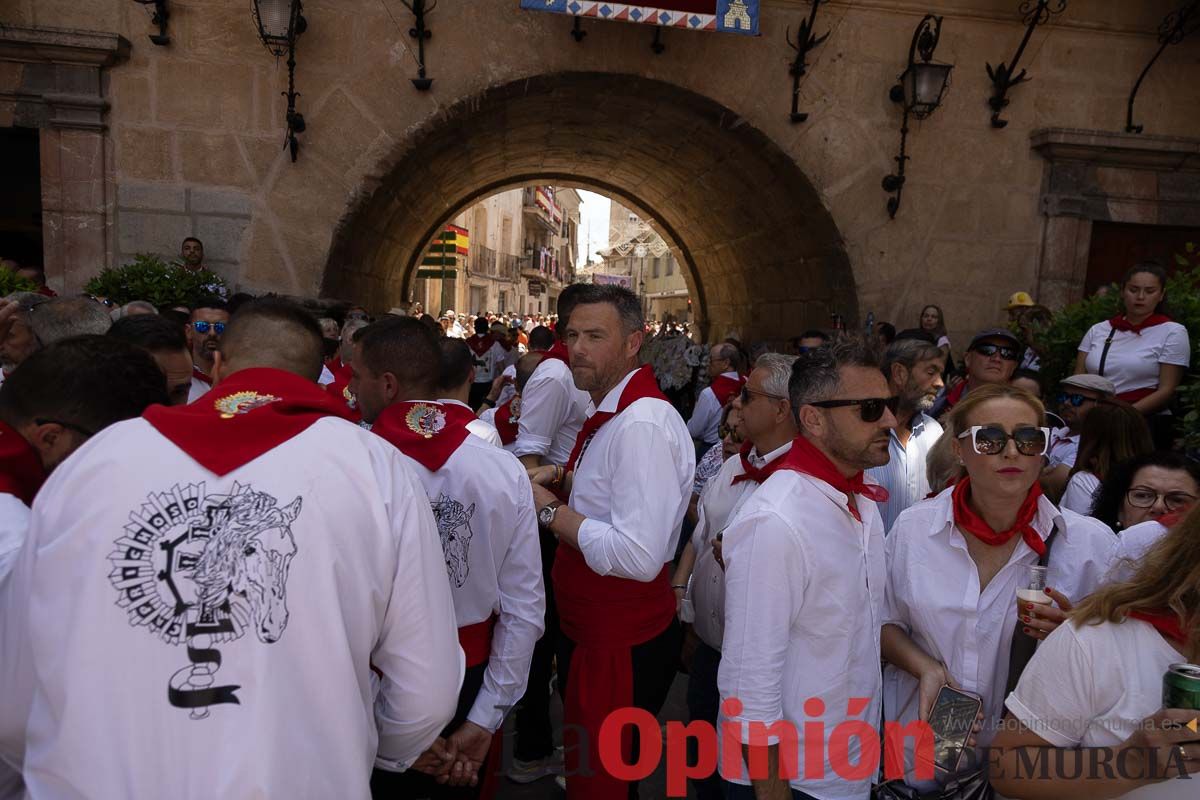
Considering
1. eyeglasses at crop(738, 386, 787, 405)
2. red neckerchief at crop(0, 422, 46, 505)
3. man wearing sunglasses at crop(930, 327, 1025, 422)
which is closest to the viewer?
red neckerchief at crop(0, 422, 46, 505)

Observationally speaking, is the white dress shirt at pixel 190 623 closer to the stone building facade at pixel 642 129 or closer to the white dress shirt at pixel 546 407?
the white dress shirt at pixel 546 407

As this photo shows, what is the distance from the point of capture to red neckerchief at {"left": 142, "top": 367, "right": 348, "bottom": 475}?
143 cm

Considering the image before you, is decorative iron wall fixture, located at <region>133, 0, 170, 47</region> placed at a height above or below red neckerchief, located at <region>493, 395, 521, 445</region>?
above

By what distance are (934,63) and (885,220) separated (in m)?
1.65

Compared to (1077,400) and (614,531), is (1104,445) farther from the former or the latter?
(614,531)

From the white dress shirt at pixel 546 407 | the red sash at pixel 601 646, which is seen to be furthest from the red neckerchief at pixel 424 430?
the white dress shirt at pixel 546 407

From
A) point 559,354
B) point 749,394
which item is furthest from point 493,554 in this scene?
point 559,354

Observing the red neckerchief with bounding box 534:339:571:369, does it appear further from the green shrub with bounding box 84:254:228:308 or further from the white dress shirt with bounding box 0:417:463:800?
the green shrub with bounding box 84:254:228:308

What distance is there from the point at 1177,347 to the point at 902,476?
3065mm

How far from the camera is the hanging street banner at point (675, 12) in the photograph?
23.0 ft

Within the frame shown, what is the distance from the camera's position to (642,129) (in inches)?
376

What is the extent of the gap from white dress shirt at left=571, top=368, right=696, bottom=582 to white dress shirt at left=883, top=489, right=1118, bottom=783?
77 centimetres

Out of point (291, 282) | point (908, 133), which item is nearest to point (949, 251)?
point (908, 133)

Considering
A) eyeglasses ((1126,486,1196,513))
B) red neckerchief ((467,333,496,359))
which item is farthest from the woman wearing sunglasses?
red neckerchief ((467,333,496,359))
